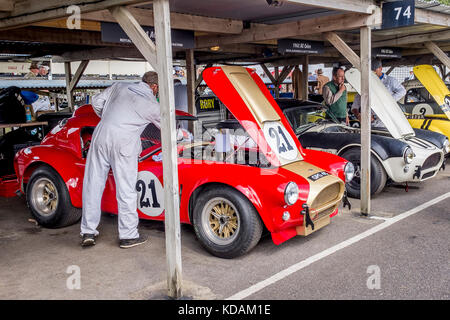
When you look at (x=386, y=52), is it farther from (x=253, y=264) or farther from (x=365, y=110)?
(x=253, y=264)

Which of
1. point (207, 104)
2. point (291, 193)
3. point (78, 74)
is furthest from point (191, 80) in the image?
point (291, 193)

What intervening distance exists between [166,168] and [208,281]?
3.78 feet

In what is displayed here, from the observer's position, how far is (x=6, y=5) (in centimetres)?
495

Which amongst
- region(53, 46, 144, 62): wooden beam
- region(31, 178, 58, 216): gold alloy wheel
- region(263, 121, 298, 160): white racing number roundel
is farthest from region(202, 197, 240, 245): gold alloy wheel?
region(53, 46, 144, 62): wooden beam

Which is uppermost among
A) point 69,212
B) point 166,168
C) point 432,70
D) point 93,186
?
point 432,70

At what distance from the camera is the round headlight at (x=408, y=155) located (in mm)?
6441

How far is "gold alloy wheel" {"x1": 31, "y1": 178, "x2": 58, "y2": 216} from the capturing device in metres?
5.59

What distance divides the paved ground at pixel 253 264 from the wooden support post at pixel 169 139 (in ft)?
0.97

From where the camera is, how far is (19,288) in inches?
153

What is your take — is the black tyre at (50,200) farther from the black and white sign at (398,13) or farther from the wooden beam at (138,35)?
the black and white sign at (398,13)

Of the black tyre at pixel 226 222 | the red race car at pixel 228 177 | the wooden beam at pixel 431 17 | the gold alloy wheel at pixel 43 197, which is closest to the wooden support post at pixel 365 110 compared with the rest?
the red race car at pixel 228 177

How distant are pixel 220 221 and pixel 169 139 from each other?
4.36ft
